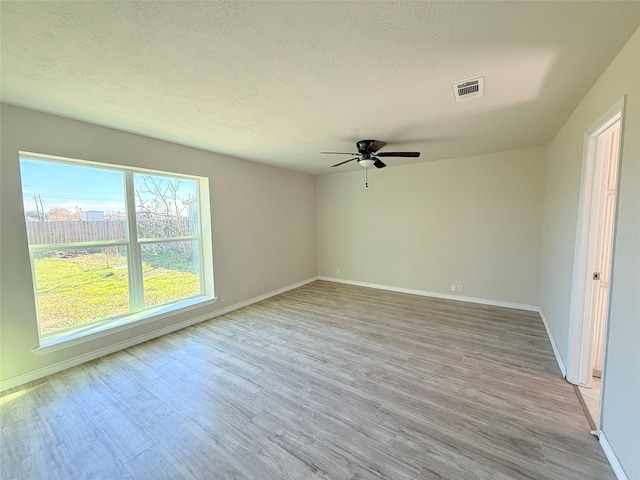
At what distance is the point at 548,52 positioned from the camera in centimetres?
155

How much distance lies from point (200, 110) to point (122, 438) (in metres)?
2.72

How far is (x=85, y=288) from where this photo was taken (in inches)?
113

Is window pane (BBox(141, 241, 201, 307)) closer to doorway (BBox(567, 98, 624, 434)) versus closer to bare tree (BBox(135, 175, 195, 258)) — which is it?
bare tree (BBox(135, 175, 195, 258))

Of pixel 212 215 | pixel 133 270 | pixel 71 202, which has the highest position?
pixel 71 202

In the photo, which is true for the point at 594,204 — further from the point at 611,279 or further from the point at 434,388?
the point at 434,388

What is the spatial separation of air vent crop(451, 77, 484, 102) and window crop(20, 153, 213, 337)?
3.48m

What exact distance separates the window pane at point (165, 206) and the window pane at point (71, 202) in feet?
0.71

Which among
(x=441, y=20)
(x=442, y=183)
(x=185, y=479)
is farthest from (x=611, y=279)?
(x=442, y=183)

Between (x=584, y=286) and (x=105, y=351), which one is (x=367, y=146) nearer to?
(x=584, y=286)

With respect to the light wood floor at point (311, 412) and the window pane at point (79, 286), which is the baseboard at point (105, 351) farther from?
the window pane at point (79, 286)

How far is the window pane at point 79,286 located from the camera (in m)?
2.59

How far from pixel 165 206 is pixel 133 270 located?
97 centimetres

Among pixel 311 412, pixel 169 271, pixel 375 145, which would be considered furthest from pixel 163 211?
pixel 311 412

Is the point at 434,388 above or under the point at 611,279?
under
